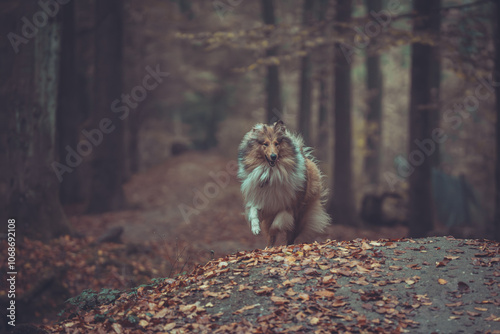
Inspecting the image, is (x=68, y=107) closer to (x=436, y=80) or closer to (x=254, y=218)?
(x=254, y=218)

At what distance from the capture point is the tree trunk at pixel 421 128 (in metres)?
13.0

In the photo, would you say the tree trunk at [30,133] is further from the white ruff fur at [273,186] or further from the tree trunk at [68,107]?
the tree trunk at [68,107]

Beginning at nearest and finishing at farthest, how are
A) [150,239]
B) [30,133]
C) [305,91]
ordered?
[30,133] → [150,239] → [305,91]

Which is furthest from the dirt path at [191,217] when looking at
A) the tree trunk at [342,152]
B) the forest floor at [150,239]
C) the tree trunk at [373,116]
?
the tree trunk at [373,116]

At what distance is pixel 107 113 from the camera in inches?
678

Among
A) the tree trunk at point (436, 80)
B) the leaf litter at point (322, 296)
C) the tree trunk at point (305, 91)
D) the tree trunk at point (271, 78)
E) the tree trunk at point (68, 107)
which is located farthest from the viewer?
the tree trunk at point (271, 78)

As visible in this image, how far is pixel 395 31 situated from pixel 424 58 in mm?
1170

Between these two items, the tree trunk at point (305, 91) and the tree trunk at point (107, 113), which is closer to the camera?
the tree trunk at point (107, 113)

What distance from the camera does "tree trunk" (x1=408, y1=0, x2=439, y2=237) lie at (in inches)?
512

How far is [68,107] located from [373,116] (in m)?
15.8

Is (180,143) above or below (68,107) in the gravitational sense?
below

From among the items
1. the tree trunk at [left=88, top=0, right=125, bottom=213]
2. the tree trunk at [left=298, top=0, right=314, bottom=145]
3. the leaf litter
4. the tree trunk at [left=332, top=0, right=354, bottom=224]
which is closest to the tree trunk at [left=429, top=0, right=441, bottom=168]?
the tree trunk at [left=332, top=0, right=354, bottom=224]

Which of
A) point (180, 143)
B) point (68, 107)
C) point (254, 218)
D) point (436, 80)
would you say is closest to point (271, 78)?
point (436, 80)

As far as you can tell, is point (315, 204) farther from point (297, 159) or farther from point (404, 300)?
point (404, 300)
